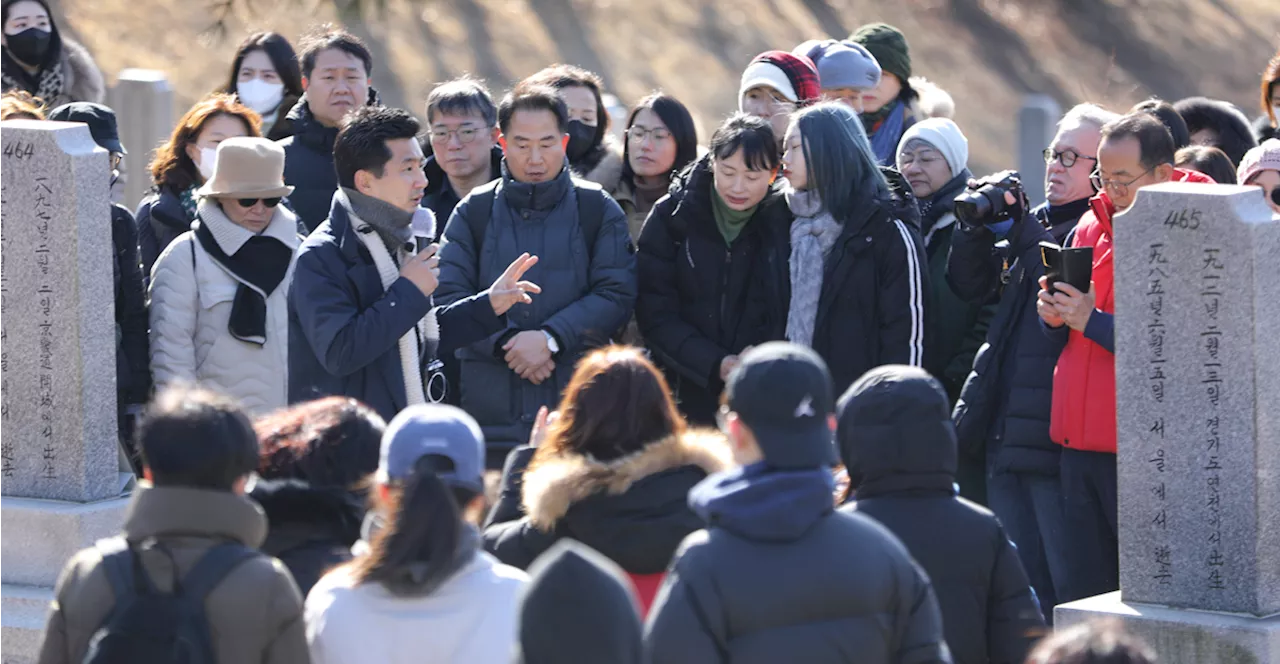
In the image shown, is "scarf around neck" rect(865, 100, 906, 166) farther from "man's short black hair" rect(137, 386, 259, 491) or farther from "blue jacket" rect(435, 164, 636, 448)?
"man's short black hair" rect(137, 386, 259, 491)

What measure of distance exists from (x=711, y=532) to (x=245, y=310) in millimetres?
2924

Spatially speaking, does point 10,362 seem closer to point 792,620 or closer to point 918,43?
point 792,620

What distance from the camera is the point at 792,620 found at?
3.15 metres

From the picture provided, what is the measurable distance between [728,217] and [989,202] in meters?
0.90

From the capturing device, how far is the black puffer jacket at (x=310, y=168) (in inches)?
273

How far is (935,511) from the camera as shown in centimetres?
386

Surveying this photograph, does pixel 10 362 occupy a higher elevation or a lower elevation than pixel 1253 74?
lower

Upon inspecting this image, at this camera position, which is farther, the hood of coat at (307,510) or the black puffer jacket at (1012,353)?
the black puffer jacket at (1012,353)

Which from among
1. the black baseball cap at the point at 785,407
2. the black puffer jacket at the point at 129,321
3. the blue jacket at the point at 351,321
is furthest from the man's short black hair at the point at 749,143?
the black baseball cap at the point at 785,407

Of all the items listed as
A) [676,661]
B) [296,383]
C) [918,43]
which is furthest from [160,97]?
[918,43]

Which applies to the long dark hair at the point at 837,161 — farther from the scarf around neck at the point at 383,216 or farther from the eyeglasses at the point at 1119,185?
the scarf around neck at the point at 383,216

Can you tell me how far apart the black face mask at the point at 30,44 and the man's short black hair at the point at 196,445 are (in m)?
5.58

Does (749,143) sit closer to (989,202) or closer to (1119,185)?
(989,202)

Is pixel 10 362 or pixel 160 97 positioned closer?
pixel 10 362
